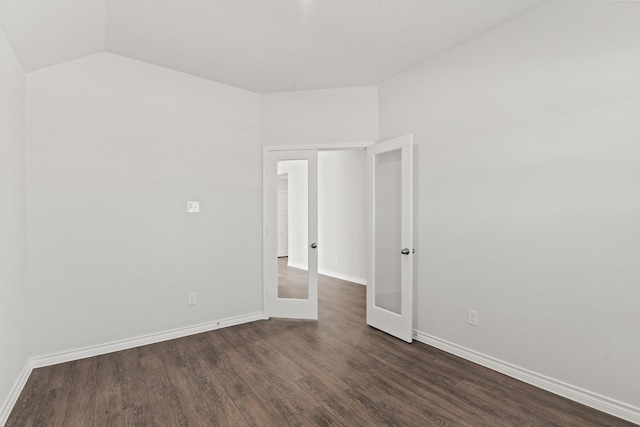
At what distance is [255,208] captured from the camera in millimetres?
3889

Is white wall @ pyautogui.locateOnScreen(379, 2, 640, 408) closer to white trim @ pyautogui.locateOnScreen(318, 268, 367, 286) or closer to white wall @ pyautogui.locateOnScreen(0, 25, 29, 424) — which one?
white trim @ pyautogui.locateOnScreen(318, 268, 367, 286)

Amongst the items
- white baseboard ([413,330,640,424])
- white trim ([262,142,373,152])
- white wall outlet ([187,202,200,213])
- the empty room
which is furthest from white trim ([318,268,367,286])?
white wall outlet ([187,202,200,213])

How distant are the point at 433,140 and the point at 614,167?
4.62 feet

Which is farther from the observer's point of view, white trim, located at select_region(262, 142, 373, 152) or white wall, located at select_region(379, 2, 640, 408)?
white trim, located at select_region(262, 142, 373, 152)

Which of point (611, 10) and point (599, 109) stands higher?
point (611, 10)

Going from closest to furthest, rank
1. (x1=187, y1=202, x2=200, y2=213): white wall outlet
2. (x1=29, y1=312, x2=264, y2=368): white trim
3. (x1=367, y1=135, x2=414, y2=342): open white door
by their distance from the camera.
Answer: (x1=29, y1=312, x2=264, y2=368): white trim
(x1=367, y1=135, x2=414, y2=342): open white door
(x1=187, y1=202, x2=200, y2=213): white wall outlet

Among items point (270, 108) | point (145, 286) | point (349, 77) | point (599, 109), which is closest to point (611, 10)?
point (599, 109)

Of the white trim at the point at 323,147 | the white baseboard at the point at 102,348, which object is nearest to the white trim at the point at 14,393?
the white baseboard at the point at 102,348

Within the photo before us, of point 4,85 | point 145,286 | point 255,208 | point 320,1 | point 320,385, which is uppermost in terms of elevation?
point 320,1

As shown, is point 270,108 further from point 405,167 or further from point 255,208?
point 405,167

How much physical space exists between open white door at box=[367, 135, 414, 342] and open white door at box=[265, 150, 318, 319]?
692 millimetres

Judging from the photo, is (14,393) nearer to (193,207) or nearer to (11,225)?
(11,225)

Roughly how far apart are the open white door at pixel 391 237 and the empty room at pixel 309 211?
2 centimetres

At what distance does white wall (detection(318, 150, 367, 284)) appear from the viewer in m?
5.79
